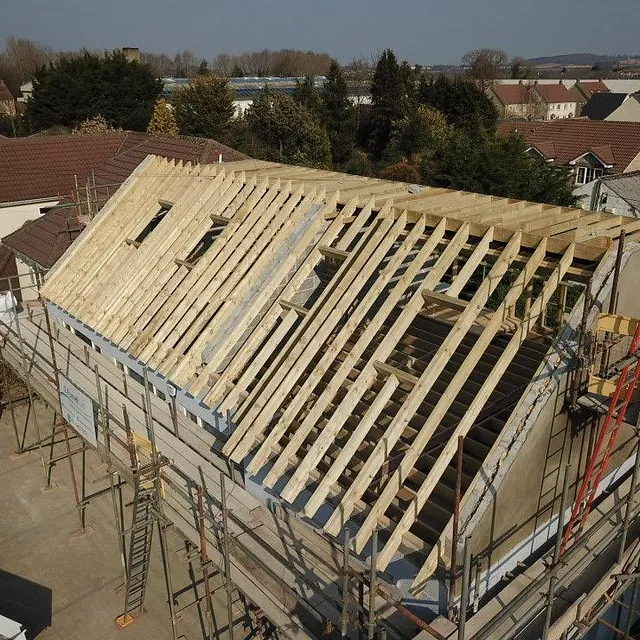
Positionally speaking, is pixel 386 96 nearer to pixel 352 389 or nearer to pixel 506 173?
pixel 506 173

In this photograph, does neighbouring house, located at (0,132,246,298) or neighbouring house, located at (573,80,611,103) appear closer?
neighbouring house, located at (0,132,246,298)

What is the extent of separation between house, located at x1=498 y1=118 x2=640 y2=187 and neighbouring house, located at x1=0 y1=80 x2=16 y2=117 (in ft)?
139

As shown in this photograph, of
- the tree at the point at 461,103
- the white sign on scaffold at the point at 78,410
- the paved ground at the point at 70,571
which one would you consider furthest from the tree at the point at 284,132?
the white sign on scaffold at the point at 78,410

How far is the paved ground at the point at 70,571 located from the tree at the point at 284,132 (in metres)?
24.8

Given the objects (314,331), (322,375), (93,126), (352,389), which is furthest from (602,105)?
(352,389)

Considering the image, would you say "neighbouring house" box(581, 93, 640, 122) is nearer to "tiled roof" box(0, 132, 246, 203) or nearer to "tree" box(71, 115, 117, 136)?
"tree" box(71, 115, 117, 136)

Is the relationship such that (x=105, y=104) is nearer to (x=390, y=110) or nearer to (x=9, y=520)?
(x=390, y=110)

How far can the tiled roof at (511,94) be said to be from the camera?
6556 centimetres

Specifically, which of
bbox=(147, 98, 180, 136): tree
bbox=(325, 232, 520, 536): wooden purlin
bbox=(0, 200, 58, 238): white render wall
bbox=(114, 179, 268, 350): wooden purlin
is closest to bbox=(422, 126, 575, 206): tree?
bbox=(114, 179, 268, 350): wooden purlin

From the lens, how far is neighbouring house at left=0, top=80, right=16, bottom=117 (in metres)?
52.6

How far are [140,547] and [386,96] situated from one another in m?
36.6

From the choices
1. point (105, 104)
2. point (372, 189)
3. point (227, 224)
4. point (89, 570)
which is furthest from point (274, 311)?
point (105, 104)

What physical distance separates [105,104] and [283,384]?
35.2m

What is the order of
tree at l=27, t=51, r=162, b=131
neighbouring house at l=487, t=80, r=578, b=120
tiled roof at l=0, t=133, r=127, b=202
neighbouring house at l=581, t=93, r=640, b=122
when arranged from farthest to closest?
neighbouring house at l=487, t=80, r=578, b=120, neighbouring house at l=581, t=93, r=640, b=122, tree at l=27, t=51, r=162, b=131, tiled roof at l=0, t=133, r=127, b=202
